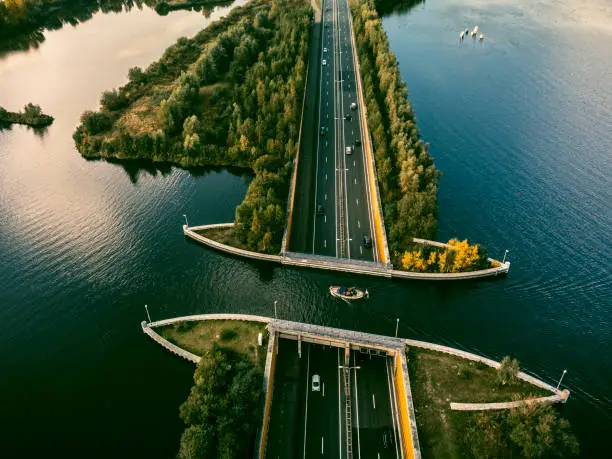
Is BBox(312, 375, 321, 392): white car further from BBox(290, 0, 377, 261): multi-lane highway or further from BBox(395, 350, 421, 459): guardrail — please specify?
BBox(290, 0, 377, 261): multi-lane highway

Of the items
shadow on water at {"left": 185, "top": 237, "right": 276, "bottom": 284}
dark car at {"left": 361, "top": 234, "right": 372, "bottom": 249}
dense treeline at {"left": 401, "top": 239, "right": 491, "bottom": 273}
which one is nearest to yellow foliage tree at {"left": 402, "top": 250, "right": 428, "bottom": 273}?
dense treeline at {"left": 401, "top": 239, "right": 491, "bottom": 273}

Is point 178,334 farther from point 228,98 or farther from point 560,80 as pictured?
point 560,80

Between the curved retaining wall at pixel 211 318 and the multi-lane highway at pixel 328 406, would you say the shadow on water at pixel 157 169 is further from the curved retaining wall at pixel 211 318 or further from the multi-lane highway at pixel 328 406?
the multi-lane highway at pixel 328 406

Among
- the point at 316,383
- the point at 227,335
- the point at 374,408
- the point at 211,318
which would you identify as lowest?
the point at 374,408

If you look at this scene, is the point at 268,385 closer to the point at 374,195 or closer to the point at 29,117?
the point at 374,195

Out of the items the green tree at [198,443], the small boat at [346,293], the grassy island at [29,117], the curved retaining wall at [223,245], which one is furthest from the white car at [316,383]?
the grassy island at [29,117]

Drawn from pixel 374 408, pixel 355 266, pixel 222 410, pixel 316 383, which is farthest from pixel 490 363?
pixel 222 410

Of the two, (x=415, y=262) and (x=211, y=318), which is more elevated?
(x=415, y=262)
